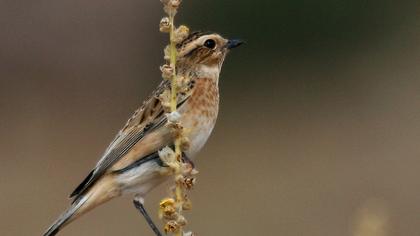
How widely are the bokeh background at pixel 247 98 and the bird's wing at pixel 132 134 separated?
8.32 metres

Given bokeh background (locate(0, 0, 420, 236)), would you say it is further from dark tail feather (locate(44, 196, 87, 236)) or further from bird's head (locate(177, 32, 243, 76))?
dark tail feather (locate(44, 196, 87, 236))

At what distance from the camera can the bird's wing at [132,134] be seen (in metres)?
6.09

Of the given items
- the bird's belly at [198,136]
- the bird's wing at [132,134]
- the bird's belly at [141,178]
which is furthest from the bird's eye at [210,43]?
the bird's belly at [141,178]

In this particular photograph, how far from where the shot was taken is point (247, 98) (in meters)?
18.0

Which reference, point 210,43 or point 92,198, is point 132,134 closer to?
point 92,198

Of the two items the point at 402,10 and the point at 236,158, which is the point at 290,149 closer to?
the point at 236,158

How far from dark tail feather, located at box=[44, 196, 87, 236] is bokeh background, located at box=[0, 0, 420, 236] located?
8380 millimetres

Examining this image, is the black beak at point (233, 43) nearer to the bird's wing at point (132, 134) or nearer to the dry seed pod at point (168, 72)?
the bird's wing at point (132, 134)

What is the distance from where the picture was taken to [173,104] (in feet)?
12.6

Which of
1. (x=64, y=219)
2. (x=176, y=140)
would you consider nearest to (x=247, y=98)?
(x=64, y=219)

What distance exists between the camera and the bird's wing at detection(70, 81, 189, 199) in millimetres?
6090

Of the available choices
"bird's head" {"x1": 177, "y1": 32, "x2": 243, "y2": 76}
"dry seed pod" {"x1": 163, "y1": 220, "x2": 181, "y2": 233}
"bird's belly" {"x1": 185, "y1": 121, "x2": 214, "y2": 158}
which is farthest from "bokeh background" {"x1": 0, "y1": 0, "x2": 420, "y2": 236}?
"dry seed pod" {"x1": 163, "y1": 220, "x2": 181, "y2": 233}

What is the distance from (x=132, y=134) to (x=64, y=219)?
492mm

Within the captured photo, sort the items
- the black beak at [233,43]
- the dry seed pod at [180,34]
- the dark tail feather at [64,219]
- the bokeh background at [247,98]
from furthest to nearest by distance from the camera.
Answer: the bokeh background at [247,98], the black beak at [233,43], the dark tail feather at [64,219], the dry seed pod at [180,34]
